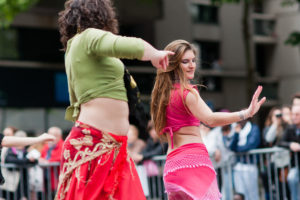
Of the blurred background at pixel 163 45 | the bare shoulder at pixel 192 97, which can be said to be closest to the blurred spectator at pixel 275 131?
the blurred background at pixel 163 45

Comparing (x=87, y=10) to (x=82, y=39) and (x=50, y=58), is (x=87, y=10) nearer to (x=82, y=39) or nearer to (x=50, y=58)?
(x=82, y=39)

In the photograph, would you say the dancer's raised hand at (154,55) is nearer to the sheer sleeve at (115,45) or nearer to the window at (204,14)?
the sheer sleeve at (115,45)

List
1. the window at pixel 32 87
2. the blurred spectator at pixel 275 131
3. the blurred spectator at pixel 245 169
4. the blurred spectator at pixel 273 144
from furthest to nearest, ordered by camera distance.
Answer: the window at pixel 32 87
the blurred spectator at pixel 275 131
the blurred spectator at pixel 245 169
the blurred spectator at pixel 273 144

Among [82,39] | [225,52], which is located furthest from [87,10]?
[225,52]

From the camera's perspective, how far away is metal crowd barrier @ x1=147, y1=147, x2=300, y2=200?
7844mm

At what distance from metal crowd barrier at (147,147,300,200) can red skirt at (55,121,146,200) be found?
4659mm

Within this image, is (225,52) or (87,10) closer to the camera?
(87,10)

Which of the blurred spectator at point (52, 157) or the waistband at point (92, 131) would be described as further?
the blurred spectator at point (52, 157)

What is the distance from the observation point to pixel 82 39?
3016mm

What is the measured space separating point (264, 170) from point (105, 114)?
547cm

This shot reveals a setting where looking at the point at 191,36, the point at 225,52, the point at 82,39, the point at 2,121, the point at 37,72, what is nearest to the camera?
the point at 82,39

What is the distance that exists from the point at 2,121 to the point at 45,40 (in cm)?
353

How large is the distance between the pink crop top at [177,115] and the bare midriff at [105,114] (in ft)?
3.39

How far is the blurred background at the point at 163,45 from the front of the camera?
17.7m
